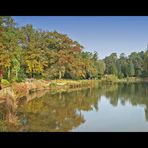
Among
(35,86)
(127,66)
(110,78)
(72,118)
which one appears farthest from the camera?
(127,66)

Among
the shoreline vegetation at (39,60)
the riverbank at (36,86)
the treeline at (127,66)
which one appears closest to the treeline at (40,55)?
the shoreline vegetation at (39,60)

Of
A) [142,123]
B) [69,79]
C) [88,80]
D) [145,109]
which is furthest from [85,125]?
[88,80]

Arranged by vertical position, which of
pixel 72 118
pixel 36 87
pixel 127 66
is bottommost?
pixel 72 118

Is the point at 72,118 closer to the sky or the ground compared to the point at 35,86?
closer to the ground

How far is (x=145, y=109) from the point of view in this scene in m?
8.90

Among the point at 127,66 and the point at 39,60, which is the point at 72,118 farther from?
the point at 127,66

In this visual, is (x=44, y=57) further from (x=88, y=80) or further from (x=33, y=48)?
(x=88, y=80)

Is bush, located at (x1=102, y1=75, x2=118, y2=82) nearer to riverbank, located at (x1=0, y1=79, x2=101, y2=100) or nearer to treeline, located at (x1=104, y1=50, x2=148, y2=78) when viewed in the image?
treeline, located at (x1=104, y1=50, x2=148, y2=78)

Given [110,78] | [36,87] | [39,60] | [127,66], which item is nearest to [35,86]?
[36,87]

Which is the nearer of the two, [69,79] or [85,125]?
[85,125]

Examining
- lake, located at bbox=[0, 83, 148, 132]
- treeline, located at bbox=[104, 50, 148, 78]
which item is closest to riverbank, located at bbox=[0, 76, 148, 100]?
lake, located at bbox=[0, 83, 148, 132]
